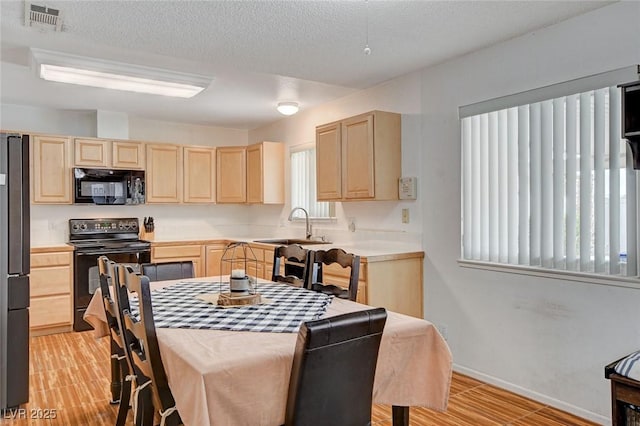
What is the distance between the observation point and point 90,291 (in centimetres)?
468

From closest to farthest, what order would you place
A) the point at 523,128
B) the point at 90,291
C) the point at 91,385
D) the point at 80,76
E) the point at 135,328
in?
the point at 135,328 < the point at 523,128 < the point at 91,385 < the point at 80,76 < the point at 90,291

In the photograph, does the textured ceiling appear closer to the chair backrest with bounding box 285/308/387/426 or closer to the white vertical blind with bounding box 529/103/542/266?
the white vertical blind with bounding box 529/103/542/266

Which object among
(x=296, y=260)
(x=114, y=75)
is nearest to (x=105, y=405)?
(x=296, y=260)

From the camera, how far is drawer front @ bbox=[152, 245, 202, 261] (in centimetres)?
517

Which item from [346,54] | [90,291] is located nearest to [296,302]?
[346,54]

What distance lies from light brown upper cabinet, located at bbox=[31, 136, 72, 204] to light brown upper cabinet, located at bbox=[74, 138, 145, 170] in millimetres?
118

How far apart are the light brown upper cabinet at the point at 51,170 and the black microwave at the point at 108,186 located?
106 millimetres

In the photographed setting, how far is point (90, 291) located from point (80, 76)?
7.30 ft

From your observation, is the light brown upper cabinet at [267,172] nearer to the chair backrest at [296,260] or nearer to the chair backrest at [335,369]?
the chair backrest at [296,260]

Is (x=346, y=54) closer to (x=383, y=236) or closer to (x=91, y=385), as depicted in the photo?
(x=383, y=236)

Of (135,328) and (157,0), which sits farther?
(157,0)

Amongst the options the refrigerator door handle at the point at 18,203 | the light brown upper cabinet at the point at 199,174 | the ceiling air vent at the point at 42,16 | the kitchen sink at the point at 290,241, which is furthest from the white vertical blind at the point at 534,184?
the light brown upper cabinet at the point at 199,174

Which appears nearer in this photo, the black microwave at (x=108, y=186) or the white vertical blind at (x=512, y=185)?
the white vertical blind at (x=512, y=185)

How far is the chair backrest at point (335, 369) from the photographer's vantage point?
138cm
